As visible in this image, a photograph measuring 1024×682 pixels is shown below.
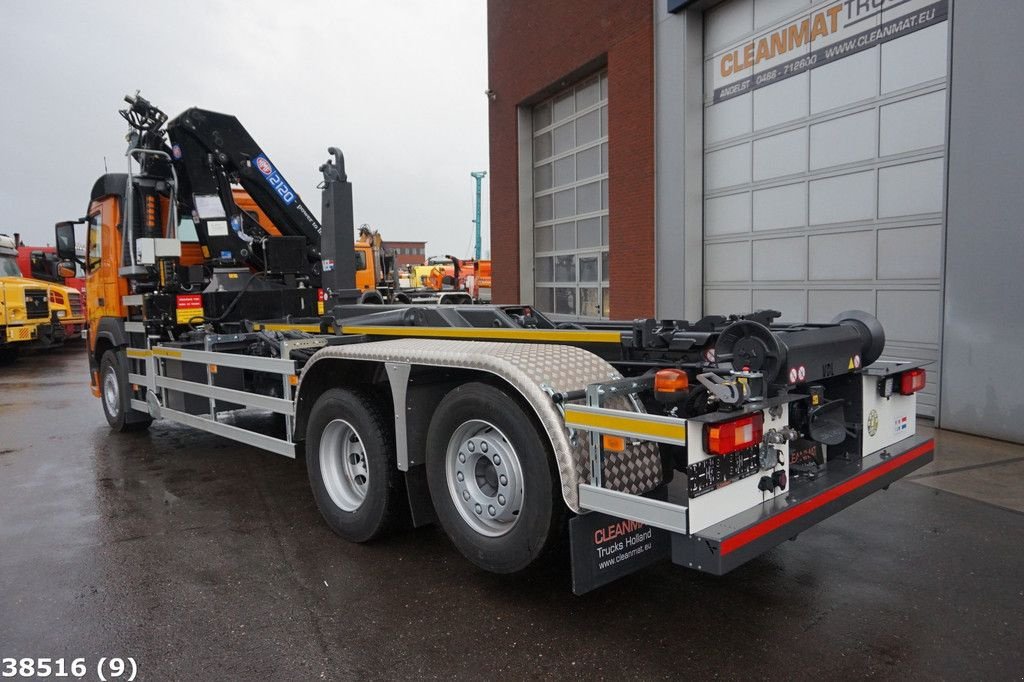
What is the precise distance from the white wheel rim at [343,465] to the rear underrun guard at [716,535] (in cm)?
198

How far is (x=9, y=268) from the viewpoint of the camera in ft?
61.7

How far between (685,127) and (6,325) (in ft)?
54.0

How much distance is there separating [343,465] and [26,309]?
17054 millimetres

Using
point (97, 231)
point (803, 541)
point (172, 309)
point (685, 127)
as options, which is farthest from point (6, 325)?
point (803, 541)

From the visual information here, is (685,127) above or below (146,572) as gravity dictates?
above

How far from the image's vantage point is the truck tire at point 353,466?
433 centimetres

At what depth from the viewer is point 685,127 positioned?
11172 mm

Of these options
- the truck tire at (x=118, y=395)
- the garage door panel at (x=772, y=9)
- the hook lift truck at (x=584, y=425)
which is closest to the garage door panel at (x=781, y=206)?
the garage door panel at (x=772, y=9)

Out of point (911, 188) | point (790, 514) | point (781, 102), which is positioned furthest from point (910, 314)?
point (790, 514)

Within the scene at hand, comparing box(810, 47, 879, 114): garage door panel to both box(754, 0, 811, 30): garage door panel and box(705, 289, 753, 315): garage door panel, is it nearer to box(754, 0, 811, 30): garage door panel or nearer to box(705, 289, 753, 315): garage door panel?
box(754, 0, 811, 30): garage door panel

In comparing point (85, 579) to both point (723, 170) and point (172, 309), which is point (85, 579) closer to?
point (172, 309)

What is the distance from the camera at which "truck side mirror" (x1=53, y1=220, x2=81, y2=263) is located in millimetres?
8781

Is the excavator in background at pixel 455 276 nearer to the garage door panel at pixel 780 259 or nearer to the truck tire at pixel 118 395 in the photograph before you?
the garage door panel at pixel 780 259

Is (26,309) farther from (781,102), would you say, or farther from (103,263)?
(781,102)
